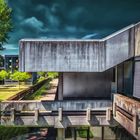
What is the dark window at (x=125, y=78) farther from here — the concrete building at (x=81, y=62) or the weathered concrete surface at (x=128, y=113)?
the weathered concrete surface at (x=128, y=113)

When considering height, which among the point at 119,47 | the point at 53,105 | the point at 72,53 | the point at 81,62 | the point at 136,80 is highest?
the point at 119,47

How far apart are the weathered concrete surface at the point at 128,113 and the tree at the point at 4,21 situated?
23059mm

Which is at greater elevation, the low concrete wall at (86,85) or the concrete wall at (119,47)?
the concrete wall at (119,47)

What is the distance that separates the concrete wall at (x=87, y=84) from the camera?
70.3 ft

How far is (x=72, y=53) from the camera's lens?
1700cm

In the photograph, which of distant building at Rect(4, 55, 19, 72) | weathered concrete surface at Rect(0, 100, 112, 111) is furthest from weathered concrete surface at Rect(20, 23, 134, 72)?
distant building at Rect(4, 55, 19, 72)

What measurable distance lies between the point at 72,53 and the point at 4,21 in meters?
22.7

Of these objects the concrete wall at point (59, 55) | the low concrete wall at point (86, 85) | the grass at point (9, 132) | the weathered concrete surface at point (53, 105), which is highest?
the concrete wall at point (59, 55)

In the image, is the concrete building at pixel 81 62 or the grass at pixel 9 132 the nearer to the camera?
the concrete building at pixel 81 62

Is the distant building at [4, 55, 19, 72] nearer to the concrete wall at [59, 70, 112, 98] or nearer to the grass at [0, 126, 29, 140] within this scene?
the grass at [0, 126, 29, 140]

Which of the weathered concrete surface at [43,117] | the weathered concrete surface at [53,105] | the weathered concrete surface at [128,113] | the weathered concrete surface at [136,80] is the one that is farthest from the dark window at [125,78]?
the weathered concrete surface at [43,117]

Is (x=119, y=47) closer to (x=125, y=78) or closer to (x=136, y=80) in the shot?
(x=136, y=80)

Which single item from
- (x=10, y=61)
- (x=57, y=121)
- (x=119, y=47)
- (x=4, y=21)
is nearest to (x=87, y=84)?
(x=119, y=47)

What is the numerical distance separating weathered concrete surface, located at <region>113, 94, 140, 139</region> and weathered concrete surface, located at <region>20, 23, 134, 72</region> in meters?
2.23
